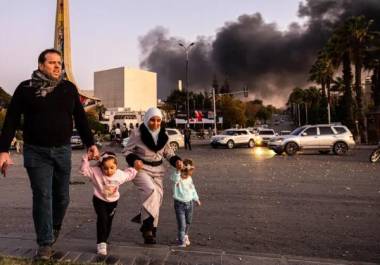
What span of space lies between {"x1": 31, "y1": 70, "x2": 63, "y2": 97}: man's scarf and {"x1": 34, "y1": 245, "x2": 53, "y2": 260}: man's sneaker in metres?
1.54

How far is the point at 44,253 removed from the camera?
14.4ft

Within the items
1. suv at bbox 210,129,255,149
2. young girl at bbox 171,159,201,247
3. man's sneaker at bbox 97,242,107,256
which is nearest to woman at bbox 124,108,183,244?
young girl at bbox 171,159,201,247

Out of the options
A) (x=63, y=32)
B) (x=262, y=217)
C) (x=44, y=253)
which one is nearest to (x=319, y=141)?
(x=262, y=217)

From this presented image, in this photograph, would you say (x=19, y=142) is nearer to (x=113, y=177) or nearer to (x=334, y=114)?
(x=113, y=177)

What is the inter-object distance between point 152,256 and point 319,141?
22278mm

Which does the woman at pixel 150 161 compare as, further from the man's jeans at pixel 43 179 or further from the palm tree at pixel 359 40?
the palm tree at pixel 359 40

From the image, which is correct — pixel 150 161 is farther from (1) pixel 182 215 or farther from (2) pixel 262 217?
(2) pixel 262 217

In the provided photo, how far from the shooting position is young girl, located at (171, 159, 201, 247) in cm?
525

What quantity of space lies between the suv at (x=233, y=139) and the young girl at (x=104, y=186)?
105 ft

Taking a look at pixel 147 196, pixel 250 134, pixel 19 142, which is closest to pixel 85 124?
pixel 147 196

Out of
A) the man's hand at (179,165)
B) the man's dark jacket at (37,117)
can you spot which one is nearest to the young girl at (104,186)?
the man's dark jacket at (37,117)

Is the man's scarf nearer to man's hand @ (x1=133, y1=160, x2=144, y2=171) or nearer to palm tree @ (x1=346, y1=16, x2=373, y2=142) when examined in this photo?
man's hand @ (x1=133, y1=160, x2=144, y2=171)

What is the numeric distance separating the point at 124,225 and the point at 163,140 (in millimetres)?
2030

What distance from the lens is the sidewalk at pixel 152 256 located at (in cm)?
445
